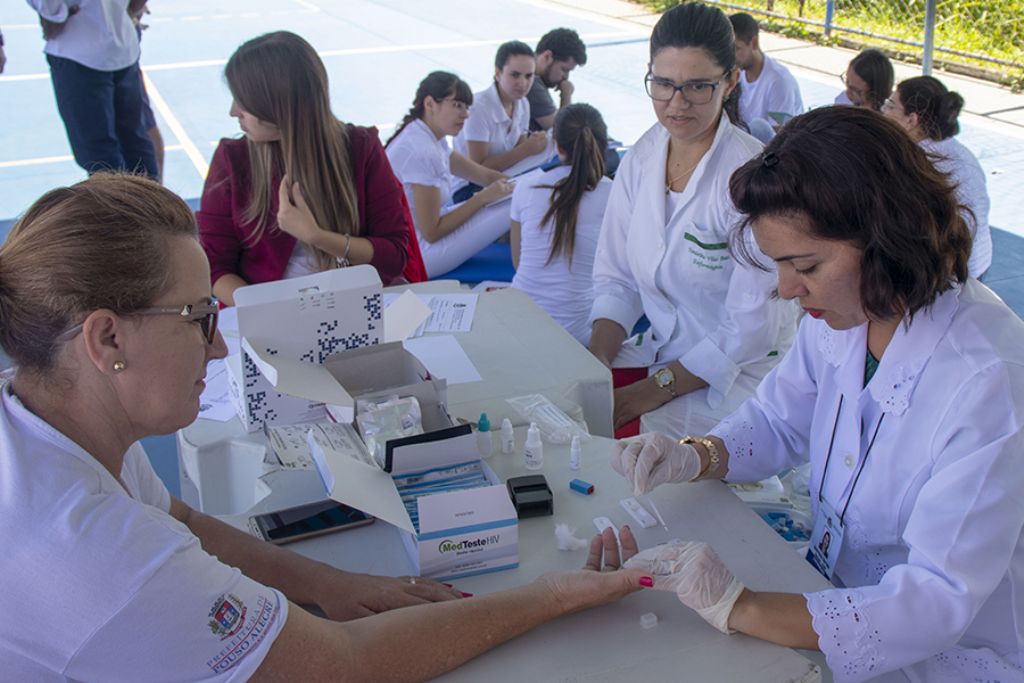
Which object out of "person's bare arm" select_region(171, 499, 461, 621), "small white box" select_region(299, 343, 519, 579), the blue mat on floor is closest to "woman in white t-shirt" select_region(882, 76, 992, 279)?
the blue mat on floor

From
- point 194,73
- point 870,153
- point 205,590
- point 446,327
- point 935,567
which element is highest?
point 870,153

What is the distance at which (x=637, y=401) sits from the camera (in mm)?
2617

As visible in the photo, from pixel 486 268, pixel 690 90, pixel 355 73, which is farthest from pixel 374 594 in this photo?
pixel 355 73

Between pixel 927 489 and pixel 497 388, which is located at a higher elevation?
pixel 927 489

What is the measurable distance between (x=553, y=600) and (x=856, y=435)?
651 millimetres

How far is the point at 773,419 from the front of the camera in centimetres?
190

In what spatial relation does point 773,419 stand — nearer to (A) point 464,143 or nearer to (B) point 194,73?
(A) point 464,143

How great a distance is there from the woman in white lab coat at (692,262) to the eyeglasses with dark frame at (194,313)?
4.91 feet

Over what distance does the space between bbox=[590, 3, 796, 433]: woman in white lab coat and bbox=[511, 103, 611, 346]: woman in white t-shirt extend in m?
0.68

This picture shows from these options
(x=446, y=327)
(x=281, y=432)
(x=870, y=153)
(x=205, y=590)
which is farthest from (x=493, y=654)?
(x=446, y=327)

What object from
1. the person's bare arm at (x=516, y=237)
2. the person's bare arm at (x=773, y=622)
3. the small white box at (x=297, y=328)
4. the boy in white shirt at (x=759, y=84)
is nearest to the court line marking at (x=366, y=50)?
the boy in white shirt at (x=759, y=84)

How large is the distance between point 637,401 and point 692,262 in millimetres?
423

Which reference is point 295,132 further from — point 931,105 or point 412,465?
point 931,105

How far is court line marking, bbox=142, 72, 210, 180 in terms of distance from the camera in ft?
22.5
